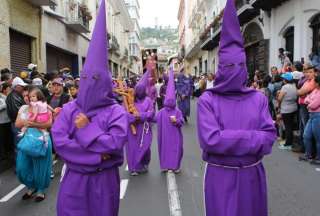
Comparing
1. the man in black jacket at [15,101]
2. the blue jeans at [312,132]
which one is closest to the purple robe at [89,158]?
the man in black jacket at [15,101]

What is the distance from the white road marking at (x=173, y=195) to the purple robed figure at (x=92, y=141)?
6.60ft

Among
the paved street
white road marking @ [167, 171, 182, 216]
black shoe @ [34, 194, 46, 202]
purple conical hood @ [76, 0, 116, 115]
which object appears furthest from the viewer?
black shoe @ [34, 194, 46, 202]

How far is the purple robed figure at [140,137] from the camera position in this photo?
7.84 meters

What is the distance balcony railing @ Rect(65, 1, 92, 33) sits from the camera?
20394 millimetres

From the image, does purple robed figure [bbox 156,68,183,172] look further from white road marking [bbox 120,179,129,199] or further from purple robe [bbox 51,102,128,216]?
purple robe [bbox 51,102,128,216]

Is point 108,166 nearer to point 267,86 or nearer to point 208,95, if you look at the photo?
point 208,95

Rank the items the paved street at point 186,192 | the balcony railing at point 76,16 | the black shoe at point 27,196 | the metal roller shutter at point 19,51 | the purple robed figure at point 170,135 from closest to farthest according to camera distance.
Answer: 1. the paved street at point 186,192
2. the black shoe at point 27,196
3. the purple robed figure at point 170,135
4. the metal roller shutter at point 19,51
5. the balcony railing at point 76,16

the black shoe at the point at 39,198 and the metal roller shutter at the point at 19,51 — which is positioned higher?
the metal roller shutter at the point at 19,51

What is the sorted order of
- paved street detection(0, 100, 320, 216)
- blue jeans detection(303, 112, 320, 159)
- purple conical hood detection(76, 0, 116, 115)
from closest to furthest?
purple conical hood detection(76, 0, 116, 115), paved street detection(0, 100, 320, 216), blue jeans detection(303, 112, 320, 159)

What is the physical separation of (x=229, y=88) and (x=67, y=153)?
57.8 inches

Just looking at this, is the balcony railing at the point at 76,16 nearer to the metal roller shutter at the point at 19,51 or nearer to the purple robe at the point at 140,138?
the metal roller shutter at the point at 19,51

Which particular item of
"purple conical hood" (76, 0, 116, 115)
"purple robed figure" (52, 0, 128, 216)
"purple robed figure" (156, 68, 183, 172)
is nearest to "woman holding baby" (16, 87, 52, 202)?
"purple robed figure" (156, 68, 183, 172)

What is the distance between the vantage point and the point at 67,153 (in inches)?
141

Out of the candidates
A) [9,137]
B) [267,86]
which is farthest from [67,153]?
[267,86]
